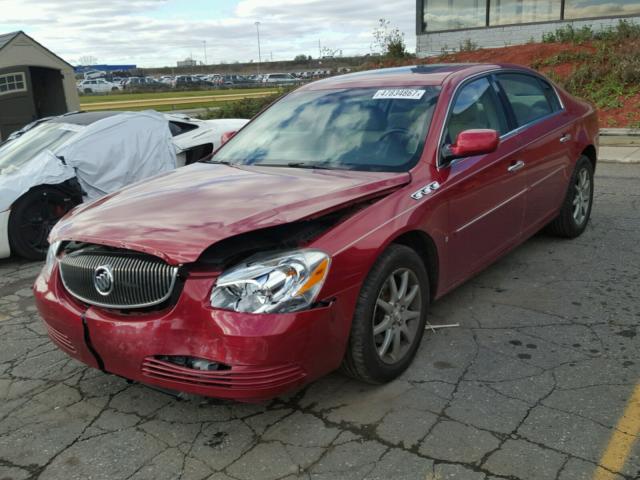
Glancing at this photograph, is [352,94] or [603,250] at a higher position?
[352,94]

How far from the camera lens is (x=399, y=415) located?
301 cm

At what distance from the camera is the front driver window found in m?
3.89

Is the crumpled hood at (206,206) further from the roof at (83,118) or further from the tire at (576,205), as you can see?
the roof at (83,118)

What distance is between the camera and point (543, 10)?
18.2 meters

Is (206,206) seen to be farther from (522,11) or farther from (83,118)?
(522,11)

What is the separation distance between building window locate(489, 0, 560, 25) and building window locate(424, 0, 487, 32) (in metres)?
0.34

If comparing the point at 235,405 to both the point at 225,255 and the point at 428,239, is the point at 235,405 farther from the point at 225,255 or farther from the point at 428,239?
the point at 428,239

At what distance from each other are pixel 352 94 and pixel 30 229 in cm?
379

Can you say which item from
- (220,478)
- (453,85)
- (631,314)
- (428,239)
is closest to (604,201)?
(631,314)

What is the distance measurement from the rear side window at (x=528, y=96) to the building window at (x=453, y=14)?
15.3m

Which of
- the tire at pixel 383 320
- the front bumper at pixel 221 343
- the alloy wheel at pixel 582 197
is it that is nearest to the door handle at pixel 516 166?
the tire at pixel 383 320

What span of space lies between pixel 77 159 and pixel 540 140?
475 centimetres

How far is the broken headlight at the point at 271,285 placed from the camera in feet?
8.61

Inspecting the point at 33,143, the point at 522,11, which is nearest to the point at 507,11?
the point at 522,11
